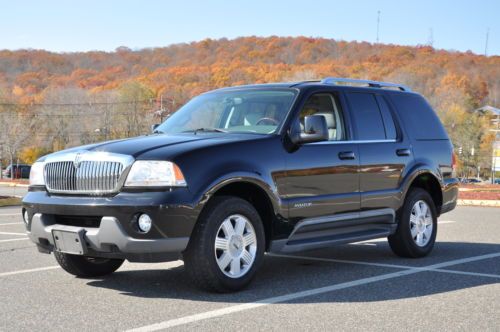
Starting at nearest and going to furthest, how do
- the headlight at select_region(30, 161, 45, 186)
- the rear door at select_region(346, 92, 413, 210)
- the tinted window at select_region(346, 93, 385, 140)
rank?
the headlight at select_region(30, 161, 45, 186) → the rear door at select_region(346, 92, 413, 210) → the tinted window at select_region(346, 93, 385, 140)

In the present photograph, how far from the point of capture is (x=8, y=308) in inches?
219

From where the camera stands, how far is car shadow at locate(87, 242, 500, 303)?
607 centimetres

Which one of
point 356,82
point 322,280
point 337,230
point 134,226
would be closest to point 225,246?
point 134,226

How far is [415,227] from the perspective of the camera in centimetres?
846

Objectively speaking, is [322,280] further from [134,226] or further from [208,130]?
[134,226]

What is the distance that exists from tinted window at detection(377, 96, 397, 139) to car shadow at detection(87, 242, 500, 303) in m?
1.48

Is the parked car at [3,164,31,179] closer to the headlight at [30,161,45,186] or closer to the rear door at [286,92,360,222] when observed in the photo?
the headlight at [30,161,45,186]

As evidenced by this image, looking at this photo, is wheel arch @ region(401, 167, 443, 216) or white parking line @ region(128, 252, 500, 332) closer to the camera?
white parking line @ region(128, 252, 500, 332)

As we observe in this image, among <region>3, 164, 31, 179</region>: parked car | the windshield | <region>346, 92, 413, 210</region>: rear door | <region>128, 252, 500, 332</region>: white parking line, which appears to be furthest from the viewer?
<region>3, 164, 31, 179</region>: parked car

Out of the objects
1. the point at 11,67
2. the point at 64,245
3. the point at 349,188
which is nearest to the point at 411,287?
the point at 349,188

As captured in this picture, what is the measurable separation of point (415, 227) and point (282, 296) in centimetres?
299

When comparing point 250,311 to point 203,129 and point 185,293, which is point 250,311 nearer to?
point 185,293

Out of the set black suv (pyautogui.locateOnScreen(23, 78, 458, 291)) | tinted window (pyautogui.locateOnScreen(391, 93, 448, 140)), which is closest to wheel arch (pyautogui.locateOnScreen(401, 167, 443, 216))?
black suv (pyautogui.locateOnScreen(23, 78, 458, 291))

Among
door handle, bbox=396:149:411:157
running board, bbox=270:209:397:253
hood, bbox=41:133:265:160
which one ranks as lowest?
running board, bbox=270:209:397:253
